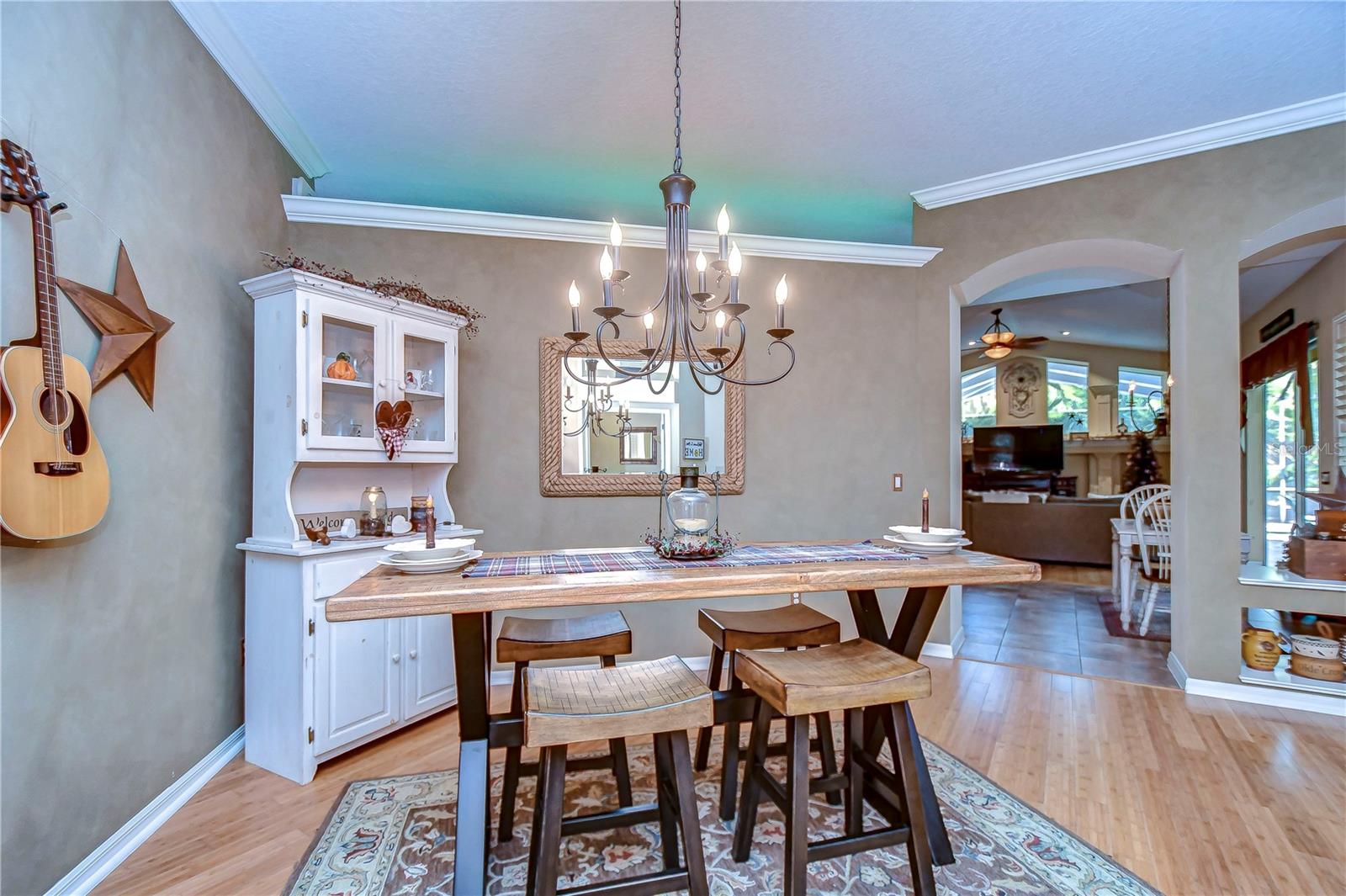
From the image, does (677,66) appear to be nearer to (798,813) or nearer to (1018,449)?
(798,813)

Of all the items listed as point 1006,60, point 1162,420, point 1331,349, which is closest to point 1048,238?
point 1006,60

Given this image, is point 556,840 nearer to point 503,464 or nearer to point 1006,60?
point 503,464

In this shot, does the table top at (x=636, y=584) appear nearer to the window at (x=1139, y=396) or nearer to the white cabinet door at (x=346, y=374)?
the white cabinet door at (x=346, y=374)

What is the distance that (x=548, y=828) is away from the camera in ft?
4.50

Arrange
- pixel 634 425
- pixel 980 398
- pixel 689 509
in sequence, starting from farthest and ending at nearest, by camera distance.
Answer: pixel 980 398 → pixel 634 425 → pixel 689 509

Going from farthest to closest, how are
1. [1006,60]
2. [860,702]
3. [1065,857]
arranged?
[1006,60] < [1065,857] < [860,702]

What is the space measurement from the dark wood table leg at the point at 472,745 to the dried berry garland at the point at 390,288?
168 centimetres

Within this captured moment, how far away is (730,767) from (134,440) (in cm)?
223

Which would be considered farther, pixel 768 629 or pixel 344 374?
pixel 344 374


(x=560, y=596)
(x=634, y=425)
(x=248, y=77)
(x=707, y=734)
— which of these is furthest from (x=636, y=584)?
(x=248, y=77)

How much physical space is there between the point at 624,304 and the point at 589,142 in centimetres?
85

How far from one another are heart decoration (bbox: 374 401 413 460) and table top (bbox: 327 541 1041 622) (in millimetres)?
1079

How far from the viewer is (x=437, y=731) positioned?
2.71 metres

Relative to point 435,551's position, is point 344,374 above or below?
above
